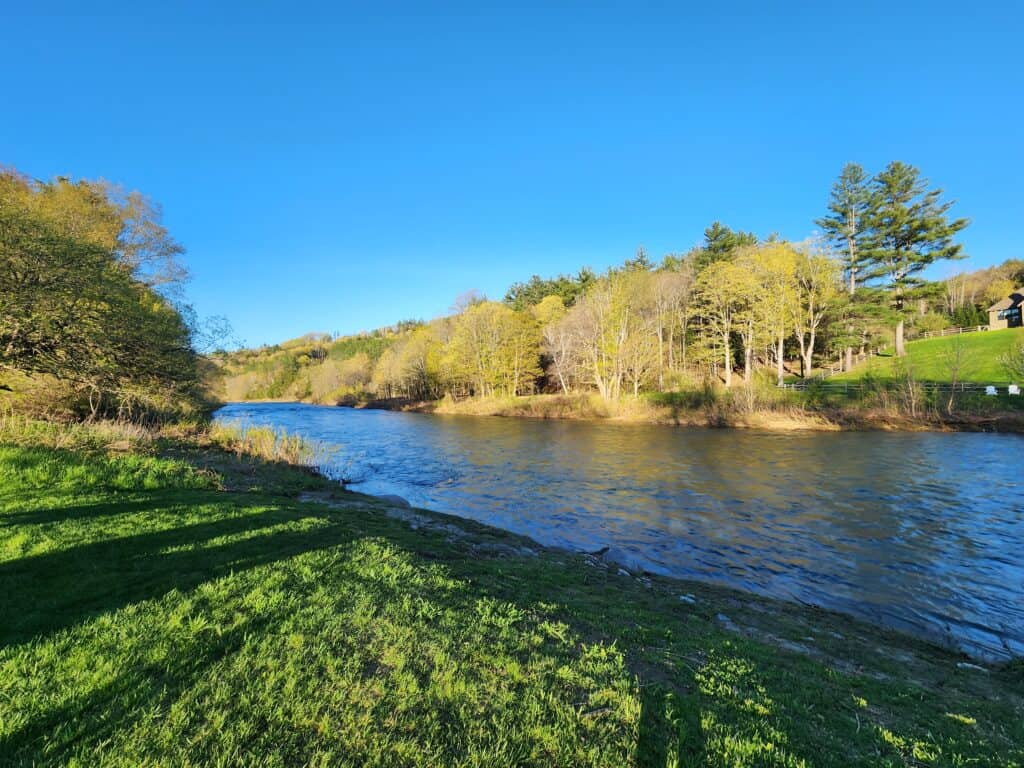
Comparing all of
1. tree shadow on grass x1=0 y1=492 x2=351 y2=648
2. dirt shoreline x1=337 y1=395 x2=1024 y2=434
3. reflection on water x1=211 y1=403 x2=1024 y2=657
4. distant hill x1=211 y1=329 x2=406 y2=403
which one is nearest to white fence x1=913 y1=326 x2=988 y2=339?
dirt shoreline x1=337 y1=395 x2=1024 y2=434

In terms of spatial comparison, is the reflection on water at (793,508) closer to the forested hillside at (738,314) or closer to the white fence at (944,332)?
the forested hillside at (738,314)

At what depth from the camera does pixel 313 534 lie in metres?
8.22

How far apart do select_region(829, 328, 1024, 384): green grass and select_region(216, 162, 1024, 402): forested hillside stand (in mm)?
2870

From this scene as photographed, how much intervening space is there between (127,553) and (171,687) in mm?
3963

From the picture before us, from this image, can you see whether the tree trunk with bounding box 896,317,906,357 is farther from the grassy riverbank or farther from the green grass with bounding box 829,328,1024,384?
the grassy riverbank

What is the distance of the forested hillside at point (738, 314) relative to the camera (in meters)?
46.3

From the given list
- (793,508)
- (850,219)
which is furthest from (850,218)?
(793,508)

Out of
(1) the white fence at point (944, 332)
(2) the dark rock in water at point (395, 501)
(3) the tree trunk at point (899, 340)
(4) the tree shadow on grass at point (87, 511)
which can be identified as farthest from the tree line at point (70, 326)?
(1) the white fence at point (944, 332)

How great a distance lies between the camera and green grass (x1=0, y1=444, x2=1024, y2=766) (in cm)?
303

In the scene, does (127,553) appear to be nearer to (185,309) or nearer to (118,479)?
(118,479)

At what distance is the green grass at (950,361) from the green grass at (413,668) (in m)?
37.0

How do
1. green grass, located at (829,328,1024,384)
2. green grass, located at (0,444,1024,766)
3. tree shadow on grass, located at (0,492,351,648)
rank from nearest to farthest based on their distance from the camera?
1. green grass, located at (0,444,1024,766)
2. tree shadow on grass, located at (0,492,351,648)
3. green grass, located at (829,328,1024,384)

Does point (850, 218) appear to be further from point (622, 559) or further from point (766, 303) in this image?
point (622, 559)

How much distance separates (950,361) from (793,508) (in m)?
37.7
